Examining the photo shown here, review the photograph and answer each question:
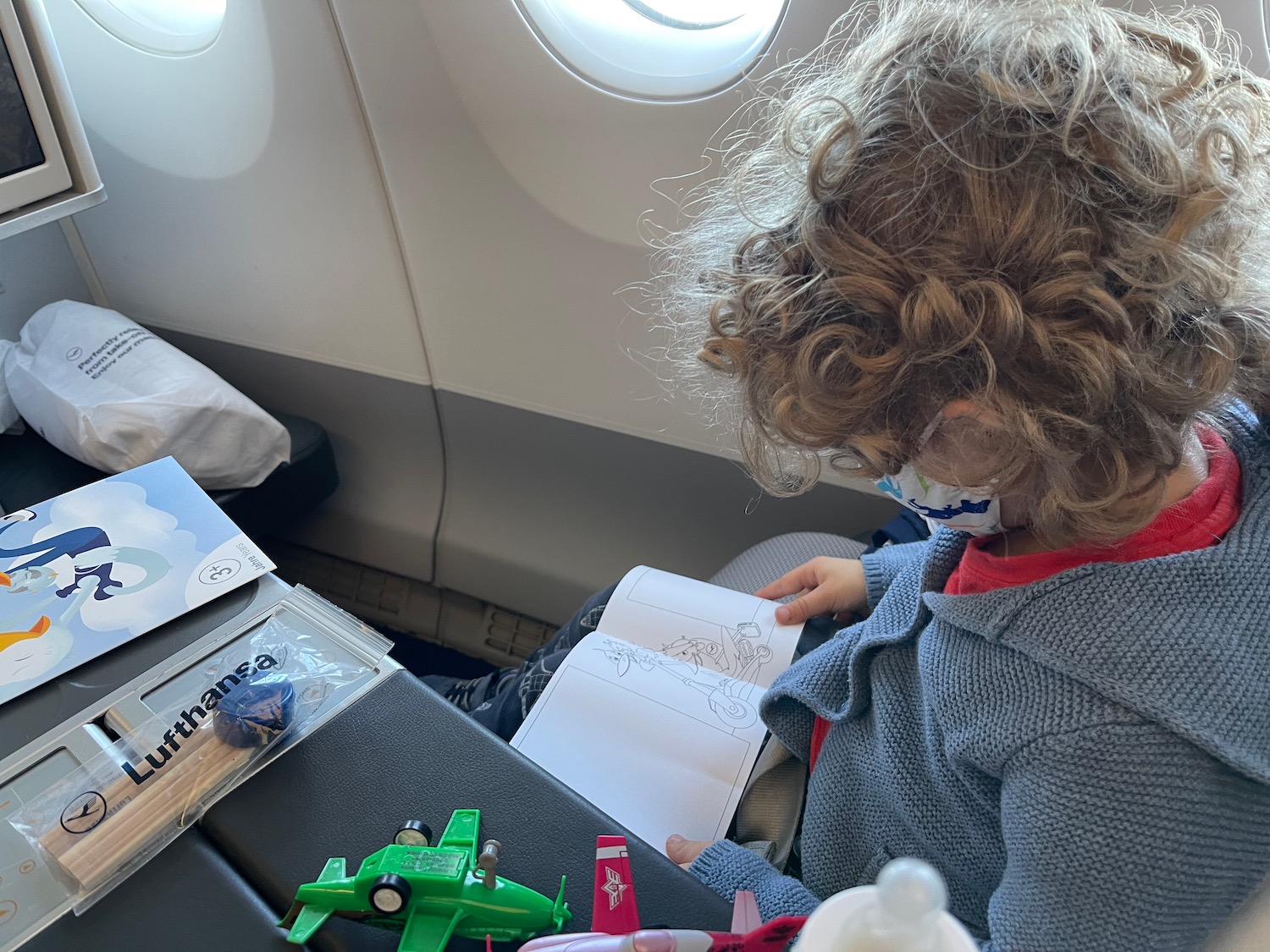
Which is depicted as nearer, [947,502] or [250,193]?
[947,502]

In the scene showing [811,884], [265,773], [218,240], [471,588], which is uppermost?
[218,240]

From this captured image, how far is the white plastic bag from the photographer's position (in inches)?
46.1

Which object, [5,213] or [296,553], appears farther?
[296,553]

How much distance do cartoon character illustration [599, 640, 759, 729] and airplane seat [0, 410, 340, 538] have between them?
69cm

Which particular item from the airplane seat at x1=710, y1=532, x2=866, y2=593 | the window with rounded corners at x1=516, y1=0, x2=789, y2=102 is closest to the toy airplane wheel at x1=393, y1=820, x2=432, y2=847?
the airplane seat at x1=710, y1=532, x2=866, y2=593

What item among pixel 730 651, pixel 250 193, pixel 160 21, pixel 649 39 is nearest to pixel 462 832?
pixel 730 651

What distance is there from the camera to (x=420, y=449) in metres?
1.51

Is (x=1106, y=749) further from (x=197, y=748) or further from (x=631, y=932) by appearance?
(x=197, y=748)

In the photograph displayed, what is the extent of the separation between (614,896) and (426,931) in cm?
11

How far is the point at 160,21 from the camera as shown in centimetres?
127

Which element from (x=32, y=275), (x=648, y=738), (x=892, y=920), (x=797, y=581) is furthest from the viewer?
(x=32, y=275)

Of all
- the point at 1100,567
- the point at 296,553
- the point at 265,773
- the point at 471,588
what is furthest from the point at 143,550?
the point at 296,553

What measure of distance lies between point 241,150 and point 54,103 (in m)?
0.31

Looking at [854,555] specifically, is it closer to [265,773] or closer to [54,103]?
[265,773]
